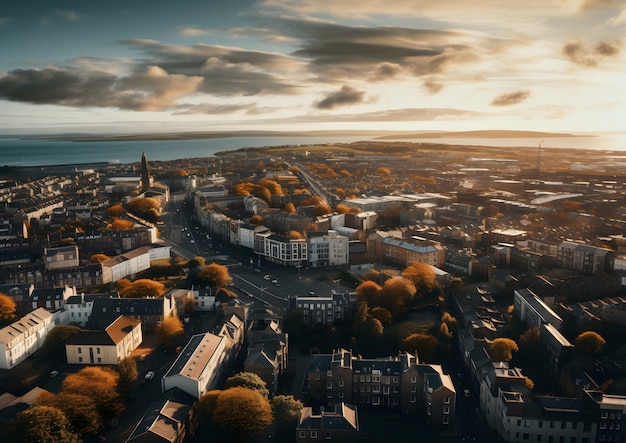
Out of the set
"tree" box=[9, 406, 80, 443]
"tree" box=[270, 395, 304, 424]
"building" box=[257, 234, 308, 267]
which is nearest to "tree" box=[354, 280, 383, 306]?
"building" box=[257, 234, 308, 267]

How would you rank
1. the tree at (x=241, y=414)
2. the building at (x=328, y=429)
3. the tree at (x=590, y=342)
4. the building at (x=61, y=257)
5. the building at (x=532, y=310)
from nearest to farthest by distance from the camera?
the building at (x=328, y=429), the tree at (x=241, y=414), the tree at (x=590, y=342), the building at (x=532, y=310), the building at (x=61, y=257)

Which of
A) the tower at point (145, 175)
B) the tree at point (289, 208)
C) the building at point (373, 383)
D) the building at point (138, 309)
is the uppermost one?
the tower at point (145, 175)

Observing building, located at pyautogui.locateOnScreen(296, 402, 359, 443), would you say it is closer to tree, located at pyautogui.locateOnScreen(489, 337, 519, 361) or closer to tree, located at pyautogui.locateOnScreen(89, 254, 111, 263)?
tree, located at pyautogui.locateOnScreen(489, 337, 519, 361)

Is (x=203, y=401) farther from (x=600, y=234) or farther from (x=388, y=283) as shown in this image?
(x=600, y=234)

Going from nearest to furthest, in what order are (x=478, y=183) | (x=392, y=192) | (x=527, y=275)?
1. (x=527, y=275)
2. (x=392, y=192)
3. (x=478, y=183)

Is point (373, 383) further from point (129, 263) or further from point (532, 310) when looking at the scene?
point (129, 263)

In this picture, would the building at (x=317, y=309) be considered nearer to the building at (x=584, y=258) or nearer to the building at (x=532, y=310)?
the building at (x=532, y=310)

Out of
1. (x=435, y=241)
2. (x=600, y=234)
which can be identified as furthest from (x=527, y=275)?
(x=600, y=234)

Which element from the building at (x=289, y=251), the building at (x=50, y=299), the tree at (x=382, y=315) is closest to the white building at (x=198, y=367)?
the tree at (x=382, y=315)
